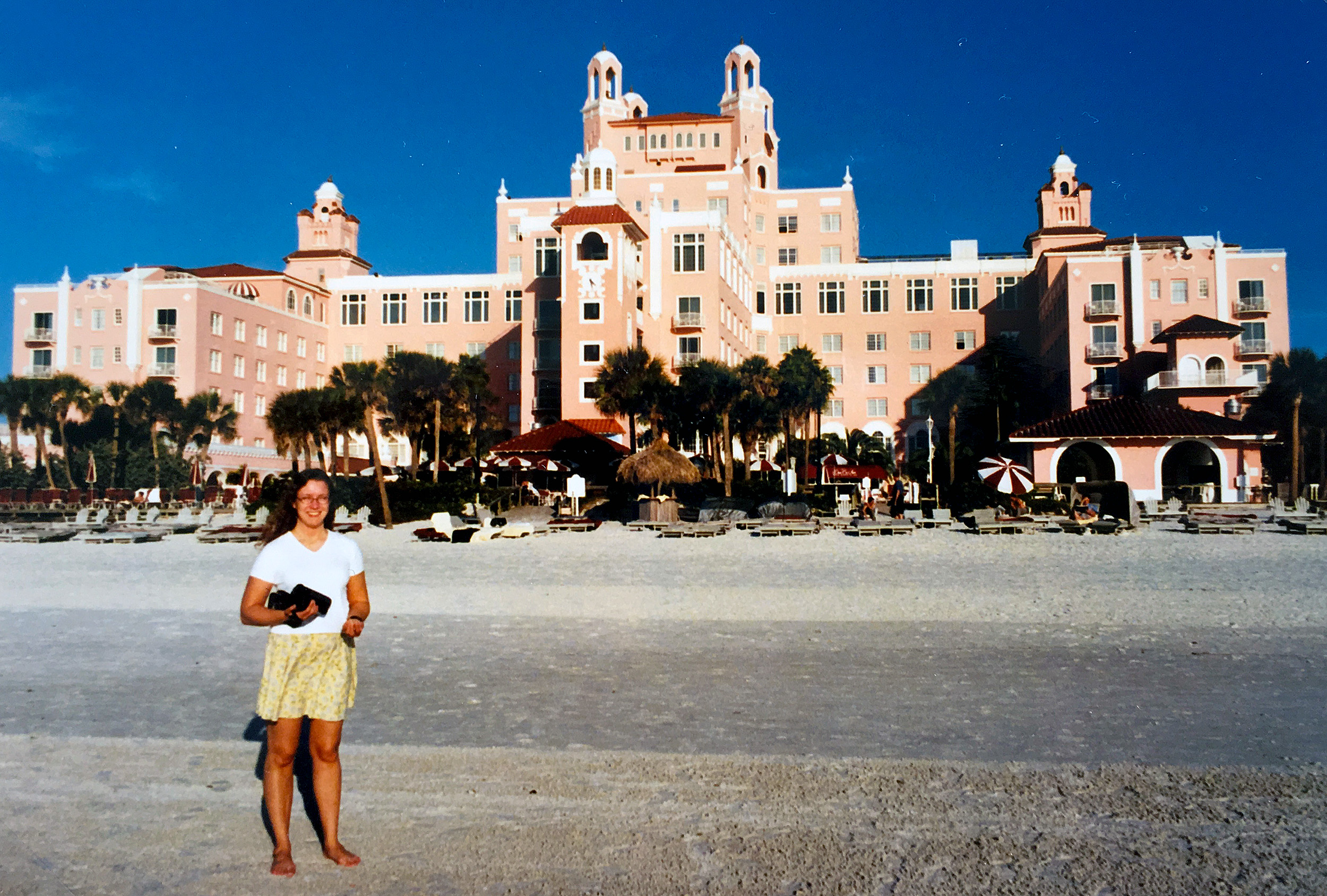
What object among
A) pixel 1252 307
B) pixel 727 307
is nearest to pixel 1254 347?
pixel 1252 307

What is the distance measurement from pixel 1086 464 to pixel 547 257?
32.6 metres

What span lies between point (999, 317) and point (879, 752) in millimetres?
66797

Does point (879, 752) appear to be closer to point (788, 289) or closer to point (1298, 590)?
point (1298, 590)

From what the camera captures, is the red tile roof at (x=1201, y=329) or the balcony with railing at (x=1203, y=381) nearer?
the balcony with railing at (x=1203, y=381)

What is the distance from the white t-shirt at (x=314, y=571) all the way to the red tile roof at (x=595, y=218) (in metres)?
51.3

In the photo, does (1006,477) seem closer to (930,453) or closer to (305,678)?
(305,678)

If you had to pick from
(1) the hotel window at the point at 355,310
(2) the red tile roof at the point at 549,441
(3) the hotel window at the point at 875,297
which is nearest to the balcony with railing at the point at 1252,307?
(3) the hotel window at the point at 875,297

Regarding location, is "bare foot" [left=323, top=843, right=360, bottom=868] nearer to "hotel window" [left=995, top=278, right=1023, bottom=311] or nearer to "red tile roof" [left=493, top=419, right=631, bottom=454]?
"red tile roof" [left=493, top=419, right=631, bottom=454]

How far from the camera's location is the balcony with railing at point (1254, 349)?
51.2 metres

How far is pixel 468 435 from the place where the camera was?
51750 millimetres

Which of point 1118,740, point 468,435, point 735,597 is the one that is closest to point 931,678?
point 1118,740

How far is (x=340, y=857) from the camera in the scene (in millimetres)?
3988

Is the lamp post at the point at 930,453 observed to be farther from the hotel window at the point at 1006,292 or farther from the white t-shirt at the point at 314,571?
the white t-shirt at the point at 314,571

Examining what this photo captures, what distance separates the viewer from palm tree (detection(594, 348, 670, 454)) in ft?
133
